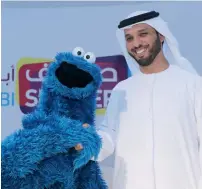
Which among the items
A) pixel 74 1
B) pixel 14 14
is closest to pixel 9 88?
pixel 14 14

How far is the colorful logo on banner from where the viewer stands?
2.04 m

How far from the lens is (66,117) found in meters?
1.28

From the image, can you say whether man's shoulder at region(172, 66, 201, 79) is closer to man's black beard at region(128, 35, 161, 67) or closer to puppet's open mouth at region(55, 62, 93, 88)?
man's black beard at region(128, 35, 161, 67)

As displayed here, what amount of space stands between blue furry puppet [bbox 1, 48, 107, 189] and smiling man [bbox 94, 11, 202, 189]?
0.33 m

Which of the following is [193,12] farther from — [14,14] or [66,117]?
[66,117]

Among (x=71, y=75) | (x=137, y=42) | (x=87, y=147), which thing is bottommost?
(x=87, y=147)

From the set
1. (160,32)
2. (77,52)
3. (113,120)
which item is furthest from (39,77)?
(77,52)

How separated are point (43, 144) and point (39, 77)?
93cm

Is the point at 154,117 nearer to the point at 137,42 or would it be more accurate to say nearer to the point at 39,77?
the point at 137,42

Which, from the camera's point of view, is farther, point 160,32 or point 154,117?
point 160,32

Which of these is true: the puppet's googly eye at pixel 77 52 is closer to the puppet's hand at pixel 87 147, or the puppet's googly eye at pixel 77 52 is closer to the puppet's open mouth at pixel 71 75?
the puppet's open mouth at pixel 71 75

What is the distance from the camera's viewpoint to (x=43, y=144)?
1.17 meters

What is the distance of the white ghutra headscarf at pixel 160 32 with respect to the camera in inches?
68.5

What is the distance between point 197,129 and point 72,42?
2.47 ft
